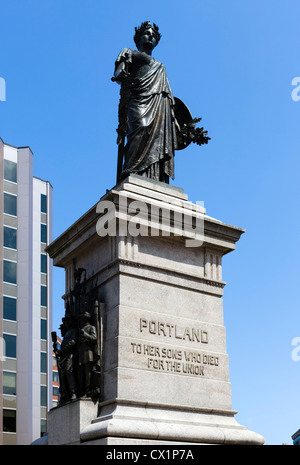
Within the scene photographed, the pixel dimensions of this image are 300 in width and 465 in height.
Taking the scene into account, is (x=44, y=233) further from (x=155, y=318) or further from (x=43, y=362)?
(x=155, y=318)

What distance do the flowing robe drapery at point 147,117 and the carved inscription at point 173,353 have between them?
324 centimetres

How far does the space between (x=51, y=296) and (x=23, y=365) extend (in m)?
8.46

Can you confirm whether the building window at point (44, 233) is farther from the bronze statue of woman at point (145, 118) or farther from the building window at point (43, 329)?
the bronze statue of woman at point (145, 118)

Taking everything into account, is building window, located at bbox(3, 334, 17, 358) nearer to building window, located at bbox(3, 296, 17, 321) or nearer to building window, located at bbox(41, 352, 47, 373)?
building window, located at bbox(3, 296, 17, 321)

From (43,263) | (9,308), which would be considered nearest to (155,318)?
(9,308)

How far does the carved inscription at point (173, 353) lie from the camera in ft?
37.8

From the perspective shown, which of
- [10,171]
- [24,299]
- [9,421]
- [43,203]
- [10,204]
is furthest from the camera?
[43,203]

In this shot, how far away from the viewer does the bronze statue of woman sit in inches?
540

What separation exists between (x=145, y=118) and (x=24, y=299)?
4540cm

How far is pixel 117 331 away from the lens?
37.2ft

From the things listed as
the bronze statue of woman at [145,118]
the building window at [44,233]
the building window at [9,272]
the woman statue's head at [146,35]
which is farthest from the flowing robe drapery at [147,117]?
the building window at [44,233]

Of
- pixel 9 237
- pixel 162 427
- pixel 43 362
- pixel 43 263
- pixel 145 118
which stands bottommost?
pixel 162 427

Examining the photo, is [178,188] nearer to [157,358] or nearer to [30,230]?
[157,358]

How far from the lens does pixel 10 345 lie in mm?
55188
